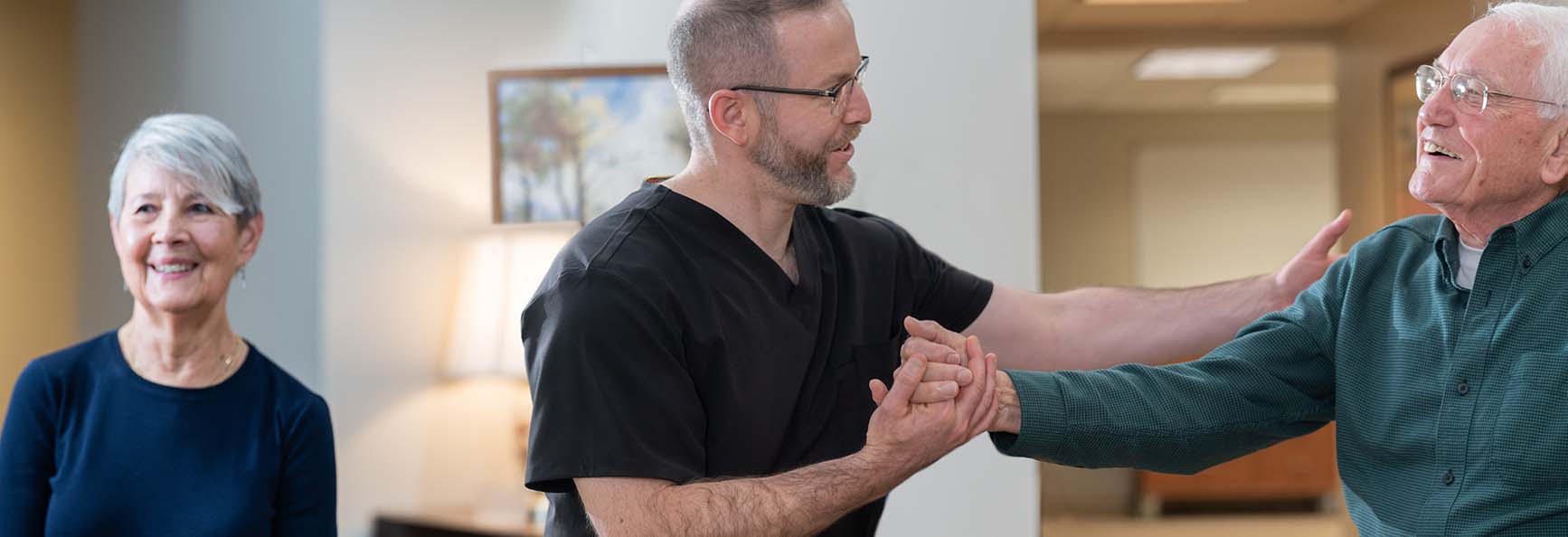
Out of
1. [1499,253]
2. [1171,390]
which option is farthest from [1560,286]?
[1171,390]

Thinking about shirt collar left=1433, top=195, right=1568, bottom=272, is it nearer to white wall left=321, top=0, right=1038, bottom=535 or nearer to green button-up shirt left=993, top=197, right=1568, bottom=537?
green button-up shirt left=993, top=197, right=1568, bottom=537

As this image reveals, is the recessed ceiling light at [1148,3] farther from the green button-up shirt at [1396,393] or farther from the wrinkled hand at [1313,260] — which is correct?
the green button-up shirt at [1396,393]

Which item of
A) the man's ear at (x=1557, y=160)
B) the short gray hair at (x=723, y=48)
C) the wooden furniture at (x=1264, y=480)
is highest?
the short gray hair at (x=723, y=48)

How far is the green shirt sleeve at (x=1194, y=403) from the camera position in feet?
5.91

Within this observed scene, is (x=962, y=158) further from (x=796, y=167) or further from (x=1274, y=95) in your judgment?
→ (x=1274, y=95)

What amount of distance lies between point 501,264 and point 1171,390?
2.09 m

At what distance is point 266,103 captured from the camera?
11.4ft

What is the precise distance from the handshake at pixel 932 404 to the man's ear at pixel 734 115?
35 cm

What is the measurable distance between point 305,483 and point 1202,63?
522 cm

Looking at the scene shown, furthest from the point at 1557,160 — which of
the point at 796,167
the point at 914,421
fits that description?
the point at 796,167

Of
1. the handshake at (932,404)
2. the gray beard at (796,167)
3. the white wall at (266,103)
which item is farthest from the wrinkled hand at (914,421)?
the white wall at (266,103)

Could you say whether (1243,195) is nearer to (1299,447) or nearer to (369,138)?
(1299,447)

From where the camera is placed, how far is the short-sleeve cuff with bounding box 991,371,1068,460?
5.89 feet

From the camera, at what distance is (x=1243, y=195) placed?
654 centimetres
